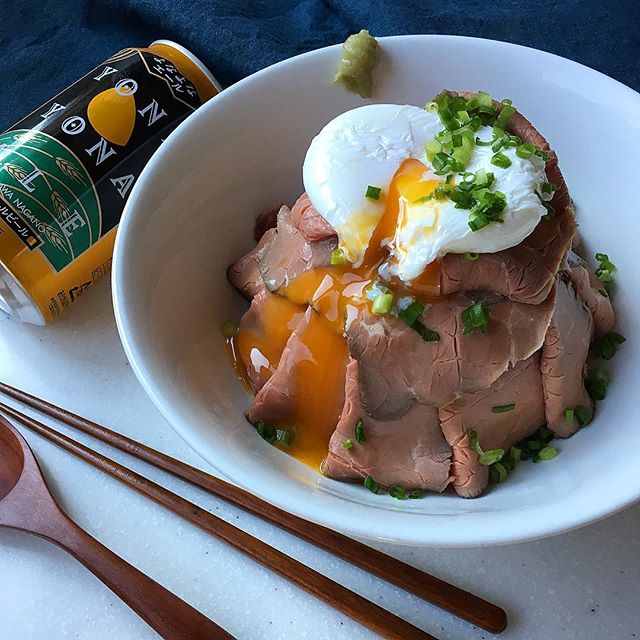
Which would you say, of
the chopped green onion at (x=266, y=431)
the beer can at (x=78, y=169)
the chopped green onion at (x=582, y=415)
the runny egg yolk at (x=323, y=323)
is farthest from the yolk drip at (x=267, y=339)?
the chopped green onion at (x=582, y=415)

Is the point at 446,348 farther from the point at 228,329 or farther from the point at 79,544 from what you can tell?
the point at 79,544

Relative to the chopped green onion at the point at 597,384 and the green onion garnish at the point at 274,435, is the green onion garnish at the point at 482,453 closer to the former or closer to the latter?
the chopped green onion at the point at 597,384

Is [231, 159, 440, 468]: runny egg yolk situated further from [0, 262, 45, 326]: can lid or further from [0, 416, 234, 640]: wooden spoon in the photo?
[0, 262, 45, 326]: can lid

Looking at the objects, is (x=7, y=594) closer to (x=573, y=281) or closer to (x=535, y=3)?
(x=573, y=281)

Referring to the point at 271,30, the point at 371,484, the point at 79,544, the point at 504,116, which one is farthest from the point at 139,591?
the point at 271,30

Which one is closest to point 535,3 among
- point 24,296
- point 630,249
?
point 630,249

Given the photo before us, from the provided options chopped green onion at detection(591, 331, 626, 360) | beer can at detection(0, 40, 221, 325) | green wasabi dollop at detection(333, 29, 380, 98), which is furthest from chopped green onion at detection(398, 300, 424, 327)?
beer can at detection(0, 40, 221, 325)
